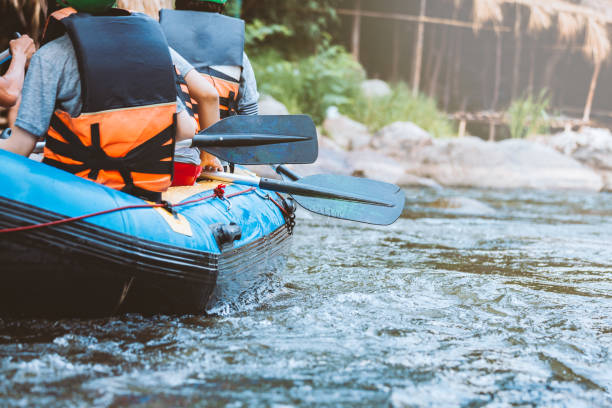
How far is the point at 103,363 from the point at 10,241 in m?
0.52

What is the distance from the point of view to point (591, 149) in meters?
10.4

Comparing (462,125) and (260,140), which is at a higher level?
(260,140)

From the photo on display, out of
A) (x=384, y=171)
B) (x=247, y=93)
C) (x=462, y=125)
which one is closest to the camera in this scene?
(x=247, y=93)

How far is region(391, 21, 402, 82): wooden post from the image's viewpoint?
14.3 meters

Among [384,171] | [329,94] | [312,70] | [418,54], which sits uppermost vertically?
[418,54]

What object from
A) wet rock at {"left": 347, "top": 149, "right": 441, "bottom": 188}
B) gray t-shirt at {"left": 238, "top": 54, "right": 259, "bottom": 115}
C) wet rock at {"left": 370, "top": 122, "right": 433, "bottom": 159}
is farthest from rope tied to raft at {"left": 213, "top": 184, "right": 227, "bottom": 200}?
wet rock at {"left": 370, "top": 122, "right": 433, "bottom": 159}

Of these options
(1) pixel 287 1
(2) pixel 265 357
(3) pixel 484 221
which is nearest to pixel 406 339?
(2) pixel 265 357

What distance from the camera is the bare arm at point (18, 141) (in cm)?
243

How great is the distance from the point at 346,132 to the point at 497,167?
2.52 meters

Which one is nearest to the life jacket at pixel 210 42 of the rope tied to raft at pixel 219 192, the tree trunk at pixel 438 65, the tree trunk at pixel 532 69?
the rope tied to raft at pixel 219 192

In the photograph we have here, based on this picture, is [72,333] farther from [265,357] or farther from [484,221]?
[484,221]

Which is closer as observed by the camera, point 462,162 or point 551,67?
point 462,162

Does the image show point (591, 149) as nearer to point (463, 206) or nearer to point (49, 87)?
point (463, 206)

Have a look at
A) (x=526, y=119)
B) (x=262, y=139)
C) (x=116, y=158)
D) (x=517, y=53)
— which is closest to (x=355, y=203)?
(x=262, y=139)
